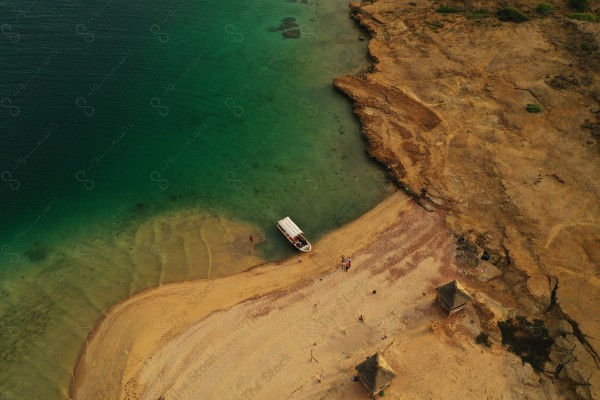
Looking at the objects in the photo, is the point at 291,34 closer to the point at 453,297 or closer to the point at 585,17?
the point at 585,17

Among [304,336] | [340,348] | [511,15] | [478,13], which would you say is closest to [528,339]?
[340,348]

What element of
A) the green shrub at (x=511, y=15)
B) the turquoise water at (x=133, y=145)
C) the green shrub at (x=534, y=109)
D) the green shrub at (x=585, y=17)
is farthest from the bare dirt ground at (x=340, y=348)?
the green shrub at (x=585, y=17)

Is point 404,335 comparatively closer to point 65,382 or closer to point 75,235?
point 65,382

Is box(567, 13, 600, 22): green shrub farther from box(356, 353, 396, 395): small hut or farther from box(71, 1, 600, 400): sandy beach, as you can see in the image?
box(356, 353, 396, 395): small hut

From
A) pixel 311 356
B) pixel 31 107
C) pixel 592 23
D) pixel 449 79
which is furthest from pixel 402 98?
pixel 31 107

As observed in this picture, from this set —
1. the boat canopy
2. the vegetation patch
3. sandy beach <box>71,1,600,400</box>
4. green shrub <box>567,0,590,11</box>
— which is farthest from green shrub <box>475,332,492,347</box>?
green shrub <box>567,0,590,11</box>

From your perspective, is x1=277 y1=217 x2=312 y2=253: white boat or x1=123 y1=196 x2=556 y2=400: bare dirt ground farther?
x1=277 y1=217 x2=312 y2=253: white boat
